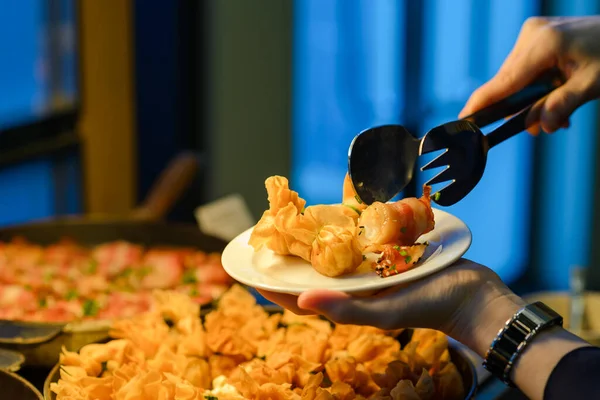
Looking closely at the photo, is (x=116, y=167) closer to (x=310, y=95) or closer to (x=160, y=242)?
(x=310, y=95)

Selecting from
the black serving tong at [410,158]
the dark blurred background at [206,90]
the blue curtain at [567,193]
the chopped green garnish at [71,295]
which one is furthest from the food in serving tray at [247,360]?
the blue curtain at [567,193]

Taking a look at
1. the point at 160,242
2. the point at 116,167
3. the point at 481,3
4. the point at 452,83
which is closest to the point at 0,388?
the point at 160,242

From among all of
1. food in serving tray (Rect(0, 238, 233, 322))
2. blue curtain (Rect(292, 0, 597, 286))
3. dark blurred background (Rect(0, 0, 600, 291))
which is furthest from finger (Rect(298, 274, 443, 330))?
blue curtain (Rect(292, 0, 597, 286))

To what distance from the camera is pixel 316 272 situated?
1.00 meters

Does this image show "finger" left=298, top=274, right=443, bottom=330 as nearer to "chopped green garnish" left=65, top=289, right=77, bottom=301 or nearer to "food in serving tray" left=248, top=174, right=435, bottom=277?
"food in serving tray" left=248, top=174, right=435, bottom=277

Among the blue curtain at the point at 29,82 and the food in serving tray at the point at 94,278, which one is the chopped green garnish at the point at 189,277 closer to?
the food in serving tray at the point at 94,278

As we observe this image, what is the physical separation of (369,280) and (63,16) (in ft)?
9.15

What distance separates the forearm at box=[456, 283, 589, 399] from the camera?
2.96 ft

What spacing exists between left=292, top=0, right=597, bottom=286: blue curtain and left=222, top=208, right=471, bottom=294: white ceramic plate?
2.64 m

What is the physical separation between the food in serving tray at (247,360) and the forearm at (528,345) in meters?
0.11

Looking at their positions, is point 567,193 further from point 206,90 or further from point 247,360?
point 247,360

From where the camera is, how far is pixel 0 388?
3.35ft

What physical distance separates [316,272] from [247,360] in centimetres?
24

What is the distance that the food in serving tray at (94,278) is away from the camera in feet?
4.82
